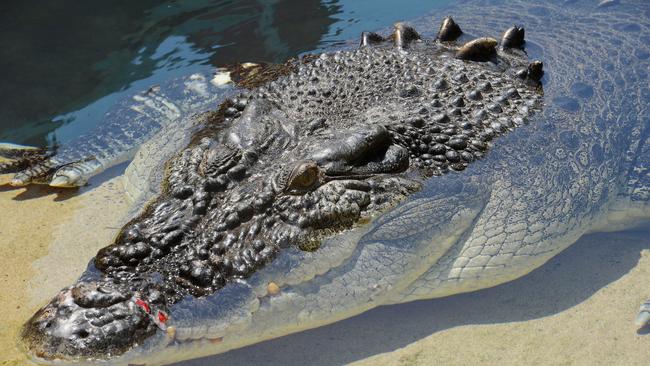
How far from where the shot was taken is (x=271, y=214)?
12.6 feet

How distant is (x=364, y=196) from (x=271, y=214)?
0.55 m

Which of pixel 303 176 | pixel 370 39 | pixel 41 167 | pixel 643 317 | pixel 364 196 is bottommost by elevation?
pixel 643 317

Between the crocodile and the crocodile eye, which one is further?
the crocodile eye

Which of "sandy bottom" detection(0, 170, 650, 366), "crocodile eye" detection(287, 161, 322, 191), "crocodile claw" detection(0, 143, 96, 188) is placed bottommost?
"sandy bottom" detection(0, 170, 650, 366)

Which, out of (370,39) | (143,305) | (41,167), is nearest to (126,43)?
(41,167)

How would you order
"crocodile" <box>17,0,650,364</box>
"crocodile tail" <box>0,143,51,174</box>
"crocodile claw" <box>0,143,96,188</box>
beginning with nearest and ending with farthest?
"crocodile" <box>17,0,650,364</box>, "crocodile claw" <box>0,143,96,188</box>, "crocodile tail" <box>0,143,51,174</box>

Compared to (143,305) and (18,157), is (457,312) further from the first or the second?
(18,157)

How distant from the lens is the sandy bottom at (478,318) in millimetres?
3893

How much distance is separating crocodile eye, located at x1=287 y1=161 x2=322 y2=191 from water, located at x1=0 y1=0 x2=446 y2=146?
3265mm

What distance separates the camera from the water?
22.8 feet

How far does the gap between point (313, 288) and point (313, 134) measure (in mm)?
1050

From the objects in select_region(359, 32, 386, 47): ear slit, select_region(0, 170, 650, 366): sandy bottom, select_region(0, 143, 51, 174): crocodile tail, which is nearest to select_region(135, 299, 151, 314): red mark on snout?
select_region(0, 170, 650, 366): sandy bottom

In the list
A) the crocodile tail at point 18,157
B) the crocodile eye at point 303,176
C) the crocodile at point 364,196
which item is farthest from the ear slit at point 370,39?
the crocodile tail at point 18,157

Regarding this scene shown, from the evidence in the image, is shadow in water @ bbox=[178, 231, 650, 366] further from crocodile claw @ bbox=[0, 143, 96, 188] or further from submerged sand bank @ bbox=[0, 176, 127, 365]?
crocodile claw @ bbox=[0, 143, 96, 188]
